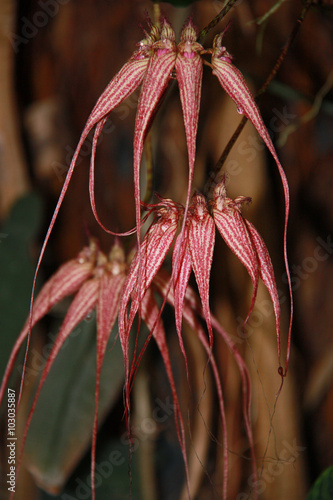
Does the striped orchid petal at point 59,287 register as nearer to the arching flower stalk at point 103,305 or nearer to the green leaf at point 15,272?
the arching flower stalk at point 103,305

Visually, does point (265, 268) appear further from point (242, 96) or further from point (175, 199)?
point (175, 199)

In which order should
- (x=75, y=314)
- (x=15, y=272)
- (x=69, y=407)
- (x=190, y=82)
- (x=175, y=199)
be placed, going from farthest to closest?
(x=175, y=199) → (x=15, y=272) → (x=69, y=407) → (x=75, y=314) → (x=190, y=82)

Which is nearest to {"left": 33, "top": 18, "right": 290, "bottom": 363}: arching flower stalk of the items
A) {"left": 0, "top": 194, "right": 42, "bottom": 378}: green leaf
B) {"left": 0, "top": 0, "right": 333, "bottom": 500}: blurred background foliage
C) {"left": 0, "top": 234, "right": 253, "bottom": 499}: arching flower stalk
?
{"left": 0, "top": 234, "right": 253, "bottom": 499}: arching flower stalk

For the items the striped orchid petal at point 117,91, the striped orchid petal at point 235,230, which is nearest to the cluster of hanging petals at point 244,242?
the striped orchid petal at point 235,230

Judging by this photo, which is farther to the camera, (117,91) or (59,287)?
(59,287)

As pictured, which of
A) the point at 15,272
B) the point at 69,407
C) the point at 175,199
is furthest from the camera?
the point at 175,199

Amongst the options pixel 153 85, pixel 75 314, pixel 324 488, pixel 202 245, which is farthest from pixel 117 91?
pixel 324 488
